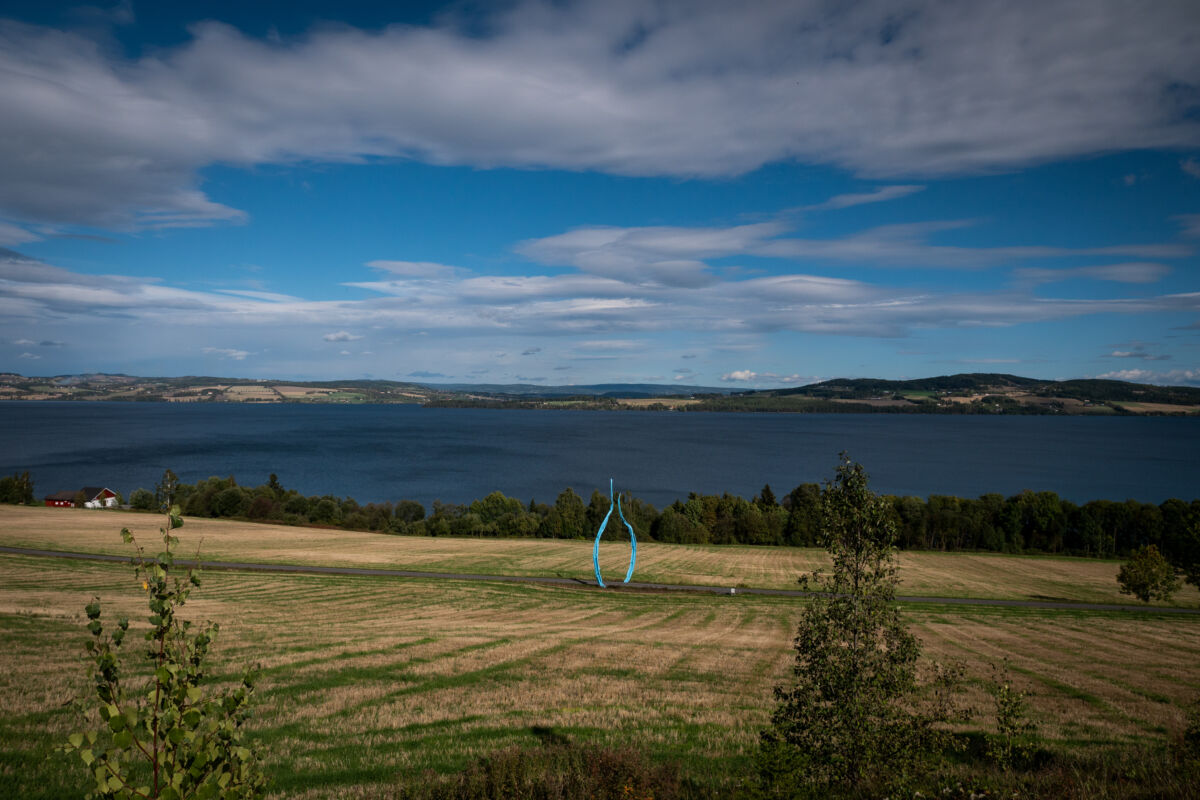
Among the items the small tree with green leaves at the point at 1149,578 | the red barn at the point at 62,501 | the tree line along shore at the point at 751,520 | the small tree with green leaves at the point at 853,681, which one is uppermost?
the small tree with green leaves at the point at 853,681

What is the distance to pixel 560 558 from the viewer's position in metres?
56.6

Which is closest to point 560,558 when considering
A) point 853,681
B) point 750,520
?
point 750,520

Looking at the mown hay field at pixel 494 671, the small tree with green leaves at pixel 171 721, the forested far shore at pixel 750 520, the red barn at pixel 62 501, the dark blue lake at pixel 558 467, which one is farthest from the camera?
the dark blue lake at pixel 558 467

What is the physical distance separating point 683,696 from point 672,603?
22.9m

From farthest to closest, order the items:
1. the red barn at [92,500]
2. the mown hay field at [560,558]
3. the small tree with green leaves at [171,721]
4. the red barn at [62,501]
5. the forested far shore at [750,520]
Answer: the red barn at [92,500], the red barn at [62,501], the forested far shore at [750,520], the mown hay field at [560,558], the small tree with green leaves at [171,721]

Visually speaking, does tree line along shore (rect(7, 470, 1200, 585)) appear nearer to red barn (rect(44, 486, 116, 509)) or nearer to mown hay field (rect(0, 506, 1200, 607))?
red barn (rect(44, 486, 116, 509))

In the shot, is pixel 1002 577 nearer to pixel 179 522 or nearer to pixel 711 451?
pixel 179 522

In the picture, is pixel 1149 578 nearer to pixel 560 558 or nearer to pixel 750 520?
pixel 750 520

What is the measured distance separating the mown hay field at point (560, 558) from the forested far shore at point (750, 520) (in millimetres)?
6806

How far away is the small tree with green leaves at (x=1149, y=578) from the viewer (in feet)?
143

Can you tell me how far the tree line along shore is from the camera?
A: 254 feet

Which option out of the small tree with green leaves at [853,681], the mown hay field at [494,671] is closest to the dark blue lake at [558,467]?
the mown hay field at [494,671]

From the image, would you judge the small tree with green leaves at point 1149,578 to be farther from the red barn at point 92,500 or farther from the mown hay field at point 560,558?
the red barn at point 92,500

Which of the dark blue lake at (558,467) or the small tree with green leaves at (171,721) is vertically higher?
the small tree with green leaves at (171,721)
